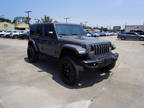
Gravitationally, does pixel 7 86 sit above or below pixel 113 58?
below

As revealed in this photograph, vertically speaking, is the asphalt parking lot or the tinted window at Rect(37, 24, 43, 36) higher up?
the tinted window at Rect(37, 24, 43, 36)

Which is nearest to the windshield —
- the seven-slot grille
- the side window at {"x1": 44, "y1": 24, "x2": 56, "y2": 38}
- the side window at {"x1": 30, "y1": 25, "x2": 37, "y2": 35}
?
the side window at {"x1": 44, "y1": 24, "x2": 56, "y2": 38}

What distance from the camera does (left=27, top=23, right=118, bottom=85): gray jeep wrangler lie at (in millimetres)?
3604

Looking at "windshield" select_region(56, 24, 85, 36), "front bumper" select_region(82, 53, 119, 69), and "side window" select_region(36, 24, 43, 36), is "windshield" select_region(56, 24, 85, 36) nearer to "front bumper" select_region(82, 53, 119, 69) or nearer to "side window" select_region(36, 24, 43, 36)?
"side window" select_region(36, 24, 43, 36)

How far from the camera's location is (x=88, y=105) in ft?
9.48

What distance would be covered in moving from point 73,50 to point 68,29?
1.56 metres

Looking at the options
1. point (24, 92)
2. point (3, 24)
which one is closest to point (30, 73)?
point (24, 92)

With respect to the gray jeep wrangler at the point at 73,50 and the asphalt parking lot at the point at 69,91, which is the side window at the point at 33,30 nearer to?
the gray jeep wrangler at the point at 73,50

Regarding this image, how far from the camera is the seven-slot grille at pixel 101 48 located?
12.4 feet

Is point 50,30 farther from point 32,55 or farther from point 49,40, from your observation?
point 32,55

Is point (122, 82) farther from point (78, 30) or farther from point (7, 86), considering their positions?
point (7, 86)

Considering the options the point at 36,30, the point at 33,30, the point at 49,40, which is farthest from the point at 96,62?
the point at 33,30

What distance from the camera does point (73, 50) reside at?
12.1 ft

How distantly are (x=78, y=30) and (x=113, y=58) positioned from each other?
1.96 metres
